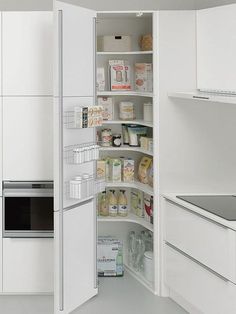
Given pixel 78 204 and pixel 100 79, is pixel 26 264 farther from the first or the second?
pixel 100 79

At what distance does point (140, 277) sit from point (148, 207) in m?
0.60

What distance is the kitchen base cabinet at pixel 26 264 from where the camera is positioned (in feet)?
Answer: 14.2

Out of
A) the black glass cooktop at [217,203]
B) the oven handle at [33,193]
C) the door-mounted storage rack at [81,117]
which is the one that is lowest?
the black glass cooktop at [217,203]

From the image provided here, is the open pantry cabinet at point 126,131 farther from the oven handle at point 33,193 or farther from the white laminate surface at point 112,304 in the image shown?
the oven handle at point 33,193

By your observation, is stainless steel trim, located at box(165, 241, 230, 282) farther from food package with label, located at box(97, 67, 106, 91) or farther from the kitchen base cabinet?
food package with label, located at box(97, 67, 106, 91)

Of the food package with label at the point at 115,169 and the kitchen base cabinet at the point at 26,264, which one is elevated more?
the food package with label at the point at 115,169

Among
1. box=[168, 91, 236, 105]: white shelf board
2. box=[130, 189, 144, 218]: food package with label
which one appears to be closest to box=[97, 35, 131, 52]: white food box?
box=[168, 91, 236, 105]: white shelf board

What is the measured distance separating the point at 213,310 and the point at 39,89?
2.02 meters

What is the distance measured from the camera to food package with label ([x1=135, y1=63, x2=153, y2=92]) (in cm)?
464

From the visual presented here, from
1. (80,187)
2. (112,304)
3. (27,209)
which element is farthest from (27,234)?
(112,304)

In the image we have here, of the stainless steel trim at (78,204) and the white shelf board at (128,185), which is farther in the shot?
the white shelf board at (128,185)

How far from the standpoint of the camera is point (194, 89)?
430 cm

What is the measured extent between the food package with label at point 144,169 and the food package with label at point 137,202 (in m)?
0.14

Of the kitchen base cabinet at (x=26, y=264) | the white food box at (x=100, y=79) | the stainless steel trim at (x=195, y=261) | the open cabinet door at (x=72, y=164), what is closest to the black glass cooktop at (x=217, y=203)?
the stainless steel trim at (x=195, y=261)
